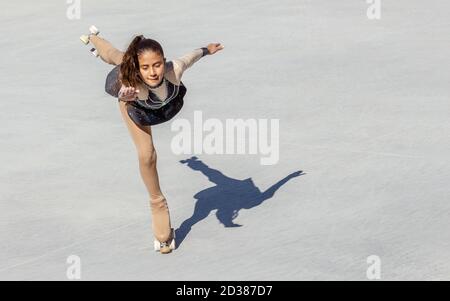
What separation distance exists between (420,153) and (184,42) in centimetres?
509

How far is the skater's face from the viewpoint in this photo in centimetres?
788

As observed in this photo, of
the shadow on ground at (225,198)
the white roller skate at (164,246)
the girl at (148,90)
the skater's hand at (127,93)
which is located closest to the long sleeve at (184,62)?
the girl at (148,90)

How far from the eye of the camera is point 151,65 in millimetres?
7887

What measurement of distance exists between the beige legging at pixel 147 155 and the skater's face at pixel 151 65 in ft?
1.02

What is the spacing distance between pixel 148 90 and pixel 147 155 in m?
0.56

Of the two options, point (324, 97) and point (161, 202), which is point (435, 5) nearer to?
point (324, 97)

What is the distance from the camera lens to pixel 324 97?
40.6 ft

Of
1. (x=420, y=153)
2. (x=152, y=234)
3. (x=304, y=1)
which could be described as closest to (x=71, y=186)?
(x=152, y=234)

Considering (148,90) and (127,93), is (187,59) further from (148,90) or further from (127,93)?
(127,93)

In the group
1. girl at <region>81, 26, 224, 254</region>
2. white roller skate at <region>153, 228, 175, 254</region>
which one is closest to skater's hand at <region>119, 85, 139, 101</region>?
girl at <region>81, 26, 224, 254</region>

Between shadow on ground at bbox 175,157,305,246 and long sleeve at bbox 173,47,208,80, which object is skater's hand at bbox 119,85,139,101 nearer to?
long sleeve at bbox 173,47,208,80

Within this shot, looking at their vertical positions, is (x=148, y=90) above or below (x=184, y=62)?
below

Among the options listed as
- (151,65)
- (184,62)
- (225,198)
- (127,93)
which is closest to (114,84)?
(127,93)
